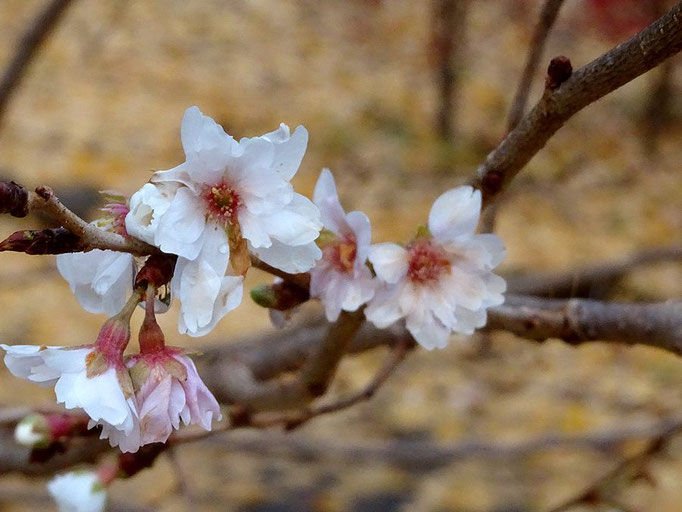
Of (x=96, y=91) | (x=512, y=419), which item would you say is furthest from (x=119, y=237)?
(x=96, y=91)

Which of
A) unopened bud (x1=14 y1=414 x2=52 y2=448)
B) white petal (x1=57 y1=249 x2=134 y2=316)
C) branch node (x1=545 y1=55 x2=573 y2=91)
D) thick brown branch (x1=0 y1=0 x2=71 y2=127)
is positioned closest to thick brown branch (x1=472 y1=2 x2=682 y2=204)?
branch node (x1=545 y1=55 x2=573 y2=91)

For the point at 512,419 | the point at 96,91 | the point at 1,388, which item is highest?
the point at 96,91

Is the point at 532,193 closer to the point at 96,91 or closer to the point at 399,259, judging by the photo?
the point at 96,91

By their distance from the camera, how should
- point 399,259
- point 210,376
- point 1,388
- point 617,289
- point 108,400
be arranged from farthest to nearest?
point 617,289
point 1,388
point 210,376
point 399,259
point 108,400

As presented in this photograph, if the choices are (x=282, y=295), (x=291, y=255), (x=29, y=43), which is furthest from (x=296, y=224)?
(x=29, y=43)

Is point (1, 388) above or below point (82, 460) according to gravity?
above

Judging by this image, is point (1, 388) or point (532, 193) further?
point (532, 193)

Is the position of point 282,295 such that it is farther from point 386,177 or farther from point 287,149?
point 386,177

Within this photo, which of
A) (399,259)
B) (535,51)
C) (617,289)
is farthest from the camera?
(617,289)

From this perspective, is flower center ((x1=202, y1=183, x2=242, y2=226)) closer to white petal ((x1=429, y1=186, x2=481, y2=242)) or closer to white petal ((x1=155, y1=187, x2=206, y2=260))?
white petal ((x1=155, y1=187, x2=206, y2=260))
